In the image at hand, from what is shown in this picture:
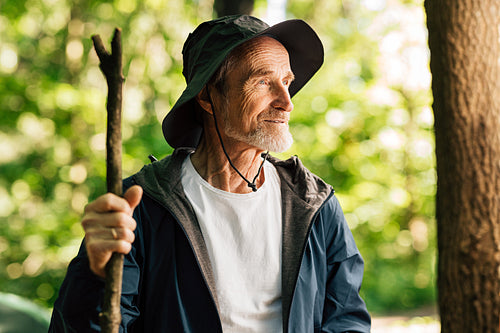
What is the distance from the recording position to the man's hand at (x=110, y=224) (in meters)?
1.17

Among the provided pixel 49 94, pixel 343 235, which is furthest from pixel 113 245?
pixel 49 94

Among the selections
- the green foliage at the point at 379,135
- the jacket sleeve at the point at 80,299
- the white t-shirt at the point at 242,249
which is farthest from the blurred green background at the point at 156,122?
the jacket sleeve at the point at 80,299

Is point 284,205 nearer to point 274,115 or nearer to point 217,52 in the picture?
point 274,115

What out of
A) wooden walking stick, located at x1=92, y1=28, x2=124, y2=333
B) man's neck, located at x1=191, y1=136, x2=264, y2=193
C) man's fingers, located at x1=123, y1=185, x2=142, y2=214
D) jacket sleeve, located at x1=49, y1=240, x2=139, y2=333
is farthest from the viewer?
man's neck, located at x1=191, y1=136, x2=264, y2=193

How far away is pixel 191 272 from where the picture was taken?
5.65 ft

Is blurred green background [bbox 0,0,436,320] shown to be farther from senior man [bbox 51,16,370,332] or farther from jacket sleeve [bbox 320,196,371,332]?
jacket sleeve [bbox 320,196,371,332]

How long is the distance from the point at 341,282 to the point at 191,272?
65cm

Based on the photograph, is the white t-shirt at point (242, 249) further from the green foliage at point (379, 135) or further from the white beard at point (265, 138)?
the green foliage at point (379, 135)

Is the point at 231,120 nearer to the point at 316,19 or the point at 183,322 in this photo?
the point at 183,322

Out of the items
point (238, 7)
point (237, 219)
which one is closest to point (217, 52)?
point (237, 219)

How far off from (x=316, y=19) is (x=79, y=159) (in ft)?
20.2

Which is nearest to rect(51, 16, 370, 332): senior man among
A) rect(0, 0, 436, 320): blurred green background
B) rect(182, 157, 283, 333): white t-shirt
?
rect(182, 157, 283, 333): white t-shirt

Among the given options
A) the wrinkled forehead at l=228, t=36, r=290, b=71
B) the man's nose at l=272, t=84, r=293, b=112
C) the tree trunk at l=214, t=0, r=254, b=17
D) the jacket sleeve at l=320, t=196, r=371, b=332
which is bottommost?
the jacket sleeve at l=320, t=196, r=371, b=332

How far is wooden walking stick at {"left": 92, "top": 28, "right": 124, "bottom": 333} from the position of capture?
1.08 meters
